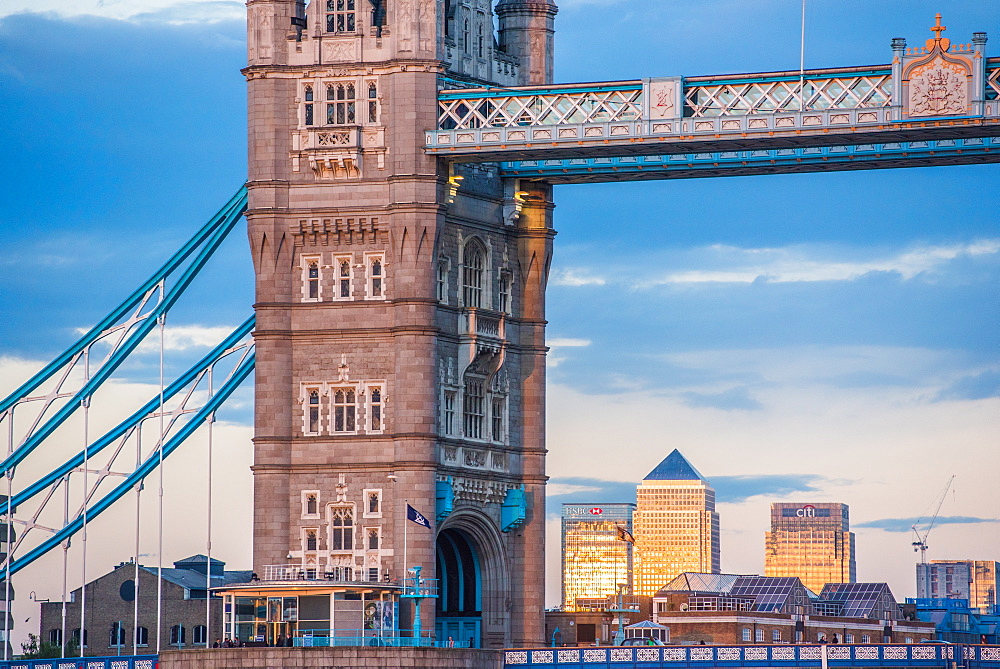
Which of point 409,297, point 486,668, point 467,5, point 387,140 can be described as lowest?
point 486,668

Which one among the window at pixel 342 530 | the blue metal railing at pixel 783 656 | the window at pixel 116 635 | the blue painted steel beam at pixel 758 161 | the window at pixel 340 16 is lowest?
the window at pixel 116 635

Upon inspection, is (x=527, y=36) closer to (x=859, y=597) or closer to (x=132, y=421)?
(x=132, y=421)

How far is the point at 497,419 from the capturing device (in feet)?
348

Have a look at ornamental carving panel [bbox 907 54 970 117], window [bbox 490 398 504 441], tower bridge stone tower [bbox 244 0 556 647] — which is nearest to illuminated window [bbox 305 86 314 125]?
tower bridge stone tower [bbox 244 0 556 647]

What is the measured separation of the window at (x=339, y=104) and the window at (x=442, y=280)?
25.2 ft

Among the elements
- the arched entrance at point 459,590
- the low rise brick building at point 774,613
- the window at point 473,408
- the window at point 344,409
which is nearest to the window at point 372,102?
the window at point 344,409

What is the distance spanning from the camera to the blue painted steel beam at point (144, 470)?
107m

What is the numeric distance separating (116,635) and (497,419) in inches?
1896

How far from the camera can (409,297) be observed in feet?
329

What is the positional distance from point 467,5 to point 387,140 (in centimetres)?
924

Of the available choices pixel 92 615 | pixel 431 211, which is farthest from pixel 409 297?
pixel 92 615

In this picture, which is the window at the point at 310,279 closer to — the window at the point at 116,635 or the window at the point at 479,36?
the window at the point at 479,36

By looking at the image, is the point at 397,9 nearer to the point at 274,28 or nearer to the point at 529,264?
the point at 274,28

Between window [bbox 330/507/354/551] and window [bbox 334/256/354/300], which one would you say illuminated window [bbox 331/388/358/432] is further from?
window [bbox 334/256/354/300]
